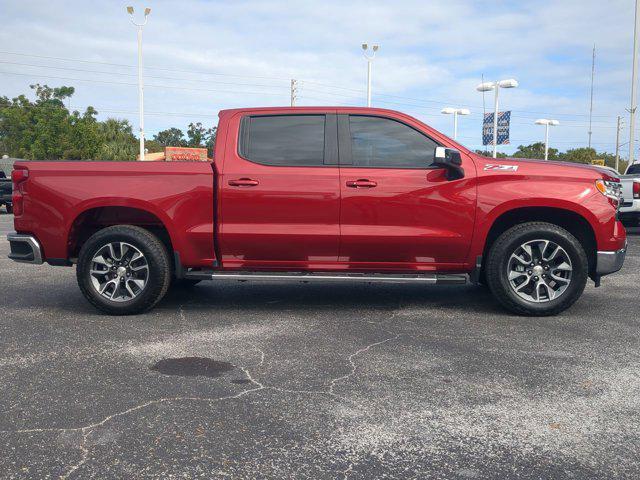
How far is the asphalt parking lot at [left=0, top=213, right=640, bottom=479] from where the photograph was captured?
9.13 feet

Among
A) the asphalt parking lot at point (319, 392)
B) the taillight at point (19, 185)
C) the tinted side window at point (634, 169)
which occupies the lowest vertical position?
the asphalt parking lot at point (319, 392)

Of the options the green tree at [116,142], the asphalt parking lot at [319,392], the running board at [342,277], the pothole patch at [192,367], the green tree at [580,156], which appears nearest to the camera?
the asphalt parking lot at [319,392]

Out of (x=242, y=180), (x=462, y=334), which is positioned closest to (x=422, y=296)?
(x=462, y=334)

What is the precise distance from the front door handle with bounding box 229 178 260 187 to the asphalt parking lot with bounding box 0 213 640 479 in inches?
49.1

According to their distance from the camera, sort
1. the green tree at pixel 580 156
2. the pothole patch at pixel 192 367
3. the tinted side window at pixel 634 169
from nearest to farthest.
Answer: the pothole patch at pixel 192 367 → the tinted side window at pixel 634 169 → the green tree at pixel 580 156

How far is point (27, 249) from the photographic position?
566 cm

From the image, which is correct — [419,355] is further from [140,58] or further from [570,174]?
[140,58]

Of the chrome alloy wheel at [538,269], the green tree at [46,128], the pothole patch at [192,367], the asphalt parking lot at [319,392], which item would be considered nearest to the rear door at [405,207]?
the chrome alloy wheel at [538,269]

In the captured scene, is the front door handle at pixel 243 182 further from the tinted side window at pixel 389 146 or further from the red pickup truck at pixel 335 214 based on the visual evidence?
the tinted side window at pixel 389 146

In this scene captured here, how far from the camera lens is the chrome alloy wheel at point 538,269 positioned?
→ 218 inches

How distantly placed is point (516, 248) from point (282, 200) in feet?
7.29

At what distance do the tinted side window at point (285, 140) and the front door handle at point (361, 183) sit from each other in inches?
14.9

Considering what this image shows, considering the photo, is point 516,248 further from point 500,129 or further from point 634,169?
point 500,129

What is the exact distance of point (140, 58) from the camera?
29688 mm
